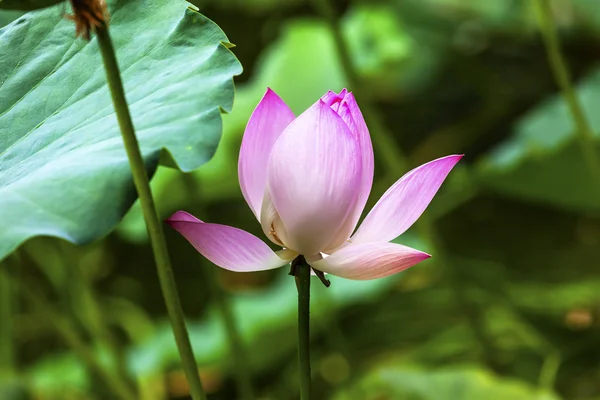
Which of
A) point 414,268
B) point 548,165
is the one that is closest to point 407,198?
point 548,165

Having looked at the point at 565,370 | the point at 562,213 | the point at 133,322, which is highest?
the point at 565,370

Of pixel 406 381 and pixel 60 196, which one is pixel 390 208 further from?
pixel 406 381

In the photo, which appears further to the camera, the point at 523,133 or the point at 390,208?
the point at 523,133

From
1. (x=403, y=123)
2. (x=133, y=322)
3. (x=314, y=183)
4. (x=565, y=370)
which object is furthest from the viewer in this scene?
(x=403, y=123)

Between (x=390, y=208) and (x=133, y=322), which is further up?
(x=390, y=208)

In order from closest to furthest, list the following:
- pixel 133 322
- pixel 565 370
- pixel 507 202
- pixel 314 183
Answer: pixel 314 183 → pixel 565 370 → pixel 133 322 → pixel 507 202

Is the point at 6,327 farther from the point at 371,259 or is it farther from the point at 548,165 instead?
the point at 371,259

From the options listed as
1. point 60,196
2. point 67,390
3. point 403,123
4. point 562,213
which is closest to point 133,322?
point 67,390
